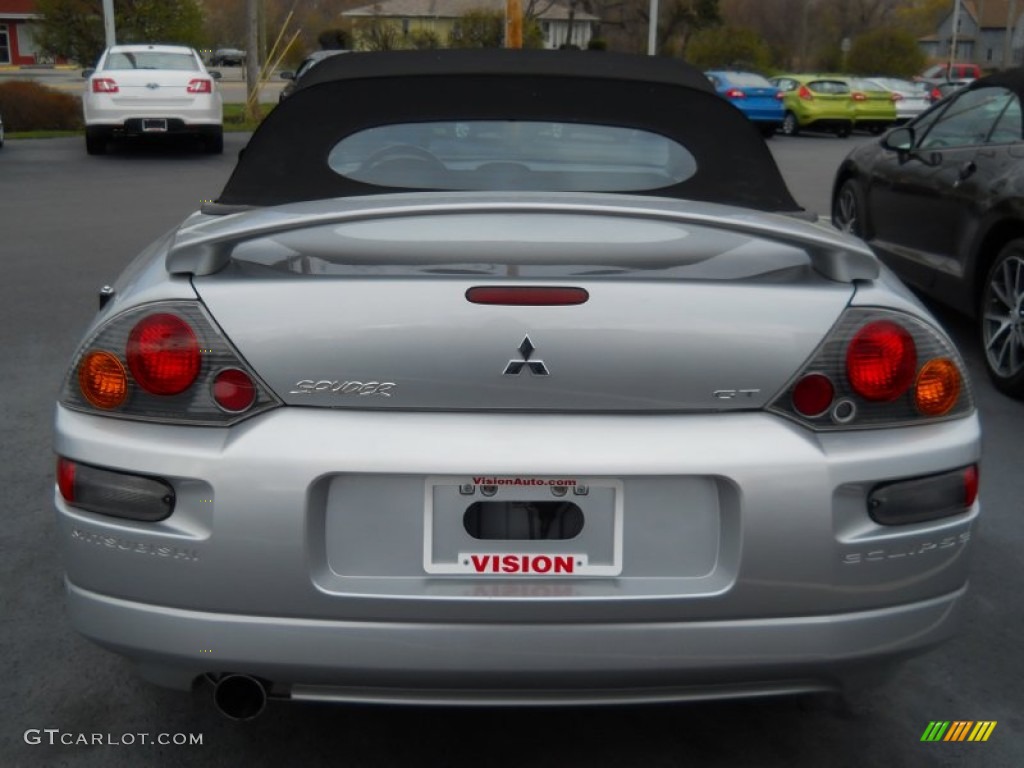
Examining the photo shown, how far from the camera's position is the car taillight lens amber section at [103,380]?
2.59 meters

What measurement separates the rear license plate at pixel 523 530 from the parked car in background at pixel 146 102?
18.6 meters

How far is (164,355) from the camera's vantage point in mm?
2549

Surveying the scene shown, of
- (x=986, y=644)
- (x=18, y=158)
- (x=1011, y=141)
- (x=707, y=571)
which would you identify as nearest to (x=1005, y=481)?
(x=986, y=644)

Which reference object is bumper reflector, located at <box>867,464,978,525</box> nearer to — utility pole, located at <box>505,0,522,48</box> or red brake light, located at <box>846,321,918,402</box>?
red brake light, located at <box>846,321,918,402</box>

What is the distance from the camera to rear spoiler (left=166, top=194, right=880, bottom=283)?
8.57ft

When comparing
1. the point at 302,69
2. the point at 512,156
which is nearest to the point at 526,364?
the point at 512,156

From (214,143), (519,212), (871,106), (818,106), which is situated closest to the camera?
(519,212)

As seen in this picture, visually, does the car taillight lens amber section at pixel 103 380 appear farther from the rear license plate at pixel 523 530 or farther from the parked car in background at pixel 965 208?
the parked car in background at pixel 965 208

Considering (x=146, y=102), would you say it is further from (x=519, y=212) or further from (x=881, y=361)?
(x=881, y=361)

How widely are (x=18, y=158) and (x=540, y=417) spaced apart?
19050mm

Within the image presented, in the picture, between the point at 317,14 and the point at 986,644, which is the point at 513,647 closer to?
the point at 986,644

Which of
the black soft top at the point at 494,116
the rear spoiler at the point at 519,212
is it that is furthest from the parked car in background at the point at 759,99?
the rear spoiler at the point at 519,212

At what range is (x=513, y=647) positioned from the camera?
7.98 feet

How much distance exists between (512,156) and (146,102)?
1718 cm
